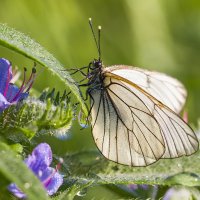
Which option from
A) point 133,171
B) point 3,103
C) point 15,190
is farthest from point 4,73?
point 133,171

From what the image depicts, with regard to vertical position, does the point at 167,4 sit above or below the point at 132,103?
above

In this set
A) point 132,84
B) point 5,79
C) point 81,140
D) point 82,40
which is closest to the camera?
point 5,79

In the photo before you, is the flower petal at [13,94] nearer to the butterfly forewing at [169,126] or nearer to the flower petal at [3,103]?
the flower petal at [3,103]

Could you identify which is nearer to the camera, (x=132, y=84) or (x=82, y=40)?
(x=132, y=84)

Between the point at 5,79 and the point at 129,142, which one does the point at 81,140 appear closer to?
the point at 129,142

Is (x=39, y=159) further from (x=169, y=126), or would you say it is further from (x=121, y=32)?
(x=121, y=32)

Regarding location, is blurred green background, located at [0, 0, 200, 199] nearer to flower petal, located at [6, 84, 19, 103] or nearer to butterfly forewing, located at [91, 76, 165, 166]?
butterfly forewing, located at [91, 76, 165, 166]

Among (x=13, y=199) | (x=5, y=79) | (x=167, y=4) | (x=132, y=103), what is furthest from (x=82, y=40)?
(x=13, y=199)
